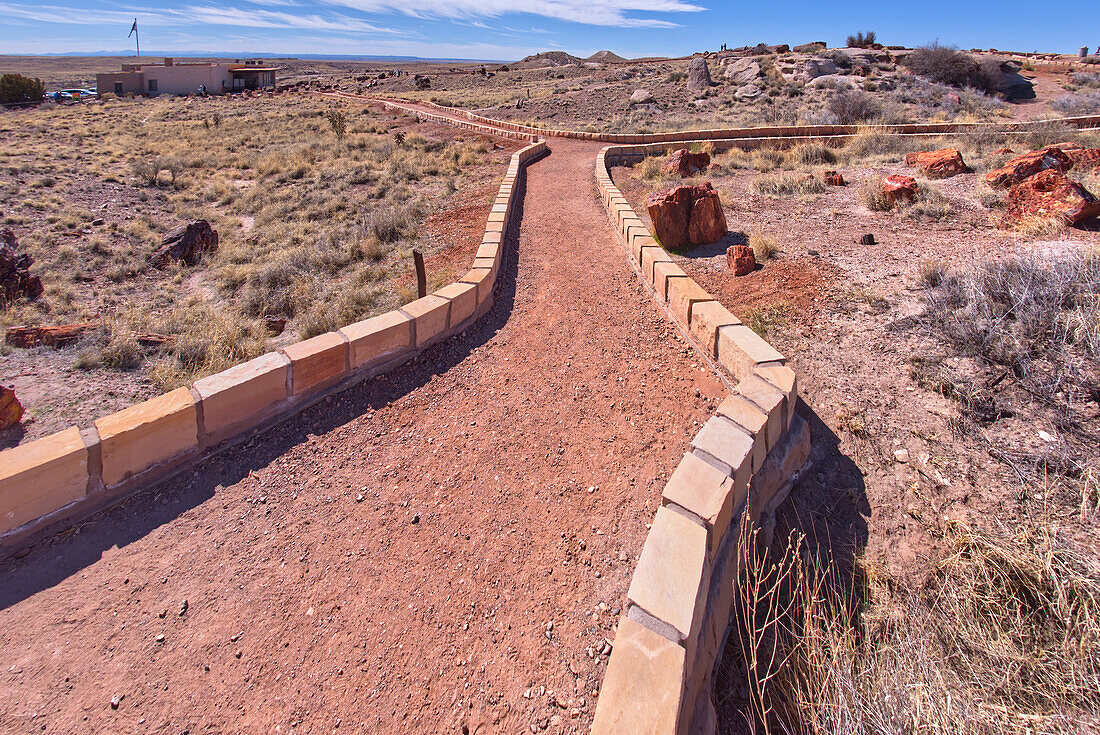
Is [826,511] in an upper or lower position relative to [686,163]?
lower

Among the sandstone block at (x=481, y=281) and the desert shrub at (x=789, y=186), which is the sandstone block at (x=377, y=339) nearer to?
the sandstone block at (x=481, y=281)

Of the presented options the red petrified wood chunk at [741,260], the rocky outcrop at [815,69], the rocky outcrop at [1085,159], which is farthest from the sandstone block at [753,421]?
the rocky outcrop at [815,69]

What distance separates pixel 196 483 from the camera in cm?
317

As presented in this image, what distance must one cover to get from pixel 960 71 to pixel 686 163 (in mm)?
25119

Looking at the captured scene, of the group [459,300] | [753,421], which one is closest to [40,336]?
[459,300]

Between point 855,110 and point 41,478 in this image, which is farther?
point 855,110

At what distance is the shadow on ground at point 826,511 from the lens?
3080 millimetres

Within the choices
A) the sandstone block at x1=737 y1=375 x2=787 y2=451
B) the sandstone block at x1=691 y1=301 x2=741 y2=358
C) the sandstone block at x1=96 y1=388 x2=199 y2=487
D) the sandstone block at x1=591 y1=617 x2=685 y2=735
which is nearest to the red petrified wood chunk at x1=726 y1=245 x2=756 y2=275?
the sandstone block at x1=691 y1=301 x2=741 y2=358

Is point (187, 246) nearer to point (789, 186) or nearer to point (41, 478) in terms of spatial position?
point (41, 478)

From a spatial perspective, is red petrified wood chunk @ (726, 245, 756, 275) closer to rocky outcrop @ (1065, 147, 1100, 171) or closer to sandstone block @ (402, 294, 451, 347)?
sandstone block @ (402, 294, 451, 347)

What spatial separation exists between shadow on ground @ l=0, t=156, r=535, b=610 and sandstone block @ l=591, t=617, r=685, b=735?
8.24 ft

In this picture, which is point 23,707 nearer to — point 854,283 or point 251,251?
point 854,283

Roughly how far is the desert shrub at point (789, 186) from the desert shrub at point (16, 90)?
4906 centimetres

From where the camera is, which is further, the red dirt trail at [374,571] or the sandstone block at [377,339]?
the sandstone block at [377,339]
